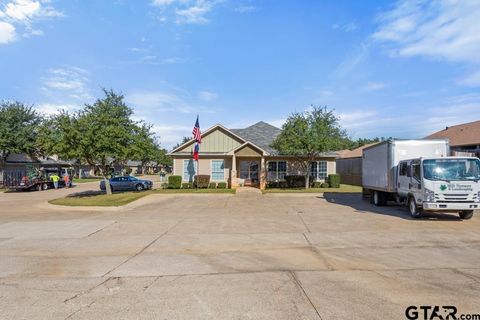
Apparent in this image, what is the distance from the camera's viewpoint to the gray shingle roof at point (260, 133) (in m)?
35.5

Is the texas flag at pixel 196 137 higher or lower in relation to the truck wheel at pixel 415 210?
higher

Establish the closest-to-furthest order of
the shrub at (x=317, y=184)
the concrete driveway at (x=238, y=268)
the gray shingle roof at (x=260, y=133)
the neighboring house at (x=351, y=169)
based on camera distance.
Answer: the concrete driveway at (x=238, y=268)
the shrub at (x=317, y=184)
the gray shingle roof at (x=260, y=133)
the neighboring house at (x=351, y=169)

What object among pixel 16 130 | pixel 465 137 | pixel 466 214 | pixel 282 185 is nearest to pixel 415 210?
pixel 466 214

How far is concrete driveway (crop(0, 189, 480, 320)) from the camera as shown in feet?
16.8

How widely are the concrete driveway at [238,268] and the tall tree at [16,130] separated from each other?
2516 centimetres

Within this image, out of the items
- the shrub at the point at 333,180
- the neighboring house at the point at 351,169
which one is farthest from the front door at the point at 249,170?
the neighboring house at the point at 351,169

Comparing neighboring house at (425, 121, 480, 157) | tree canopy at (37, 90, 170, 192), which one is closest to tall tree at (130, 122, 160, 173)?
tree canopy at (37, 90, 170, 192)

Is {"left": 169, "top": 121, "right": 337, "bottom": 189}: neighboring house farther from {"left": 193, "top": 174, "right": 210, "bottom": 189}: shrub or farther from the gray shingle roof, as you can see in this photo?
the gray shingle roof

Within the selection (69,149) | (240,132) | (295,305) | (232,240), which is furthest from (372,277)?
(240,132)

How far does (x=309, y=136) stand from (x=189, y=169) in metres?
10.9

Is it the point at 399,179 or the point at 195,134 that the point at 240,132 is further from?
the point at 399,179

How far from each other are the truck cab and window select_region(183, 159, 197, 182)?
20.7 m

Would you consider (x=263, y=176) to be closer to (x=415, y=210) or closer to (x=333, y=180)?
(x=333, y=180)

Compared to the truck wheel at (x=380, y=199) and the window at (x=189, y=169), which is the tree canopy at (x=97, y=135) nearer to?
the window at (x=189, y=169)
